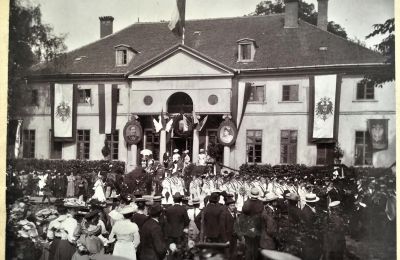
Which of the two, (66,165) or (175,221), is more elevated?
(66,165)

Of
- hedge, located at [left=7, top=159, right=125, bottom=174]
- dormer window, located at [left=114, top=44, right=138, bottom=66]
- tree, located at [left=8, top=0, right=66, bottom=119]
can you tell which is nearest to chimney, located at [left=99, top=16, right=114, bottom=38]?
tree, located at [left=8, top=0, right=66, bottom=119]

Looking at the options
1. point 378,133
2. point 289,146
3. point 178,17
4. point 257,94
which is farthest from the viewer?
point 257,94

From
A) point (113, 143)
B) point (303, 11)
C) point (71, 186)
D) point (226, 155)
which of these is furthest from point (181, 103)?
point (303, 11)

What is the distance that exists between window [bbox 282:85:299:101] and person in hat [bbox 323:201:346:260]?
337 cm

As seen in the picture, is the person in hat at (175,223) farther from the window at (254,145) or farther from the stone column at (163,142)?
the stone column at (163,142)

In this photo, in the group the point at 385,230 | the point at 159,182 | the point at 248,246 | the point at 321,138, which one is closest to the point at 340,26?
the point at 321,138

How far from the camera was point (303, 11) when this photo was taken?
9.91 meters

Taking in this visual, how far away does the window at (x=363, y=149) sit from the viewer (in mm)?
7215

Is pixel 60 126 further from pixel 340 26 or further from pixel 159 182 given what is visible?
pixel 340 26

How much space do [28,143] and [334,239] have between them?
232 inches

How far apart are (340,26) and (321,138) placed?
2261 millimetres

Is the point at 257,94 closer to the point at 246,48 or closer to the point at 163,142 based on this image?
the point at 246,48

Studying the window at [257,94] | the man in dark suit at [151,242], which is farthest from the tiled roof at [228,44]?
the man in dark suit at [151,242]

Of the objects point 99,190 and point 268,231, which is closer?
point 268,231
